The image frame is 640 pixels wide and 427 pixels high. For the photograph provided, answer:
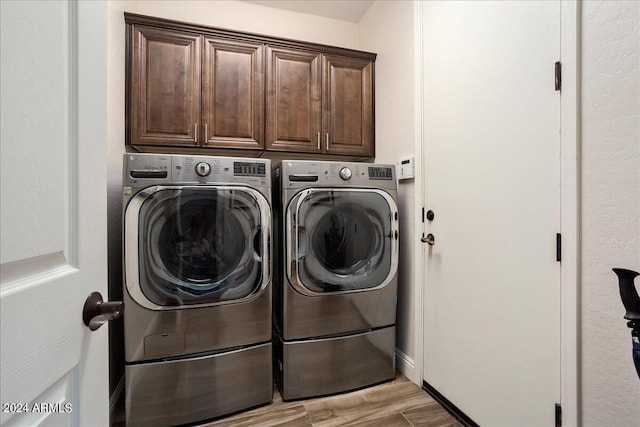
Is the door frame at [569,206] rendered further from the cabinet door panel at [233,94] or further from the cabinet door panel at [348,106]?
the cabinet door panel at [233,94]

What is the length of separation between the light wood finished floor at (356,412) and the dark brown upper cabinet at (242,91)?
1.61m

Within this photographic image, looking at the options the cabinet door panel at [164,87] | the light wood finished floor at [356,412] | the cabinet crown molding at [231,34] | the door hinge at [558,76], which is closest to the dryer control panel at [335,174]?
the cabinet door panel at [164,87]

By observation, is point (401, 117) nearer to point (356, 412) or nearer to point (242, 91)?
point (242, 91)

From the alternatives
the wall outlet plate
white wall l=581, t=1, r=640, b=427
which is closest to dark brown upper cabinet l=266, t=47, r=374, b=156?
the wall outlet plate

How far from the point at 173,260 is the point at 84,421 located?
921 millimetres

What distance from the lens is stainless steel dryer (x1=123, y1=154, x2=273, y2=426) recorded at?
1364 millimetres

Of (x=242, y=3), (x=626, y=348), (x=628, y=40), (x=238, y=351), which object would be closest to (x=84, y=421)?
(x=238, y=351)

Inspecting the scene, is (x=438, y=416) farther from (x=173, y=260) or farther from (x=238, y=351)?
(x=173, y=260)

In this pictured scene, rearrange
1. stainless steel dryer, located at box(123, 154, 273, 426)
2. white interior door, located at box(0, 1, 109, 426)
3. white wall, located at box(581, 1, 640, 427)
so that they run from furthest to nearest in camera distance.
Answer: stainless steel dryer, located at box(123, 154, 273, 426)
white wall, located at box(581, 1, 640, 427)
white interior door, located at box(0, 1, 109, 426)

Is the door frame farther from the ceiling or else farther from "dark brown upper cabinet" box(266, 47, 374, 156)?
the ceiling

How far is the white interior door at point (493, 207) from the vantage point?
1077 mm

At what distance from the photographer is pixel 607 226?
0.90 m

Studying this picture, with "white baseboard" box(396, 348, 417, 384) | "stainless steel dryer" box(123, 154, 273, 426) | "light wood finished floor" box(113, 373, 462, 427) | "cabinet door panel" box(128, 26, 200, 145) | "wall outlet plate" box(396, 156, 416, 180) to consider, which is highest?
"cabinet door panel" box(128, 26, 200, 145)

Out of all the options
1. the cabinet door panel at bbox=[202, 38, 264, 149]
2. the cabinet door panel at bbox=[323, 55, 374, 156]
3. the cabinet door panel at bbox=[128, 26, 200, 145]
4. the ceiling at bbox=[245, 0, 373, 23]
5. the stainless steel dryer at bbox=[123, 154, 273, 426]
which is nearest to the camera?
the stainless steel dryer at bbox=[123, 154, 273, 426]
